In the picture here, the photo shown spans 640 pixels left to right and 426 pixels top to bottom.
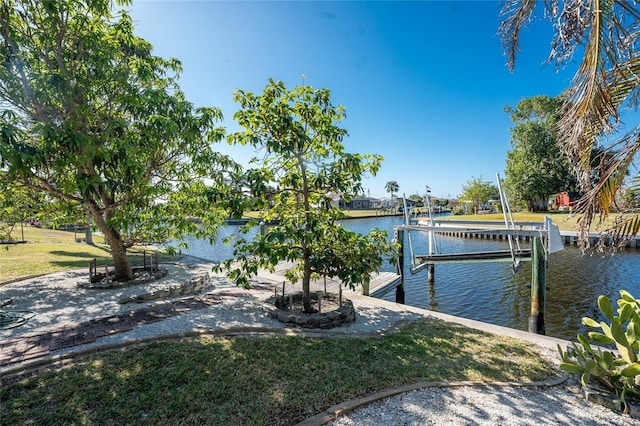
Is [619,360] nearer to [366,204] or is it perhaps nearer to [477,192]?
[477,192]

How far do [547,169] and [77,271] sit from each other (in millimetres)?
41213

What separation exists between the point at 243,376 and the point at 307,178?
3.50 metres

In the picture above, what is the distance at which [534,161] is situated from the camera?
3384 cm

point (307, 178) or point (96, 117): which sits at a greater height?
point (96, 117)

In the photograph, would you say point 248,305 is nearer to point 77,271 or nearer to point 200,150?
point 200,150

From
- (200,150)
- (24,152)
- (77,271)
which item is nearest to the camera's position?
(24,152)

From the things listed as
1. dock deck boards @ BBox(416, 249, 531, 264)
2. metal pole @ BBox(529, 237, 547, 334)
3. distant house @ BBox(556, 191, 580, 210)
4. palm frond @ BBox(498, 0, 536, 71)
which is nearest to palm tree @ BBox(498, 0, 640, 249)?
distant house @ BBox(556, 191, 580, 210)

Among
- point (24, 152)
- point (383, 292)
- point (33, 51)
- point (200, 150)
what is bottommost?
point (383, 292)

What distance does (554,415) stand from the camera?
3.24m

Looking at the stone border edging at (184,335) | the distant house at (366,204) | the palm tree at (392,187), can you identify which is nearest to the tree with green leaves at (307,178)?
the stone border edging at (184,335)

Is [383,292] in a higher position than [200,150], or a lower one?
lower

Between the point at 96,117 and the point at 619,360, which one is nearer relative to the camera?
the point at 619,360

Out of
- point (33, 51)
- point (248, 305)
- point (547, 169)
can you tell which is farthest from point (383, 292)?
point (547, 169)

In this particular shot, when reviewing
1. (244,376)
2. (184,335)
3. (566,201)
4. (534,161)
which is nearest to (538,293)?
(566,201)
